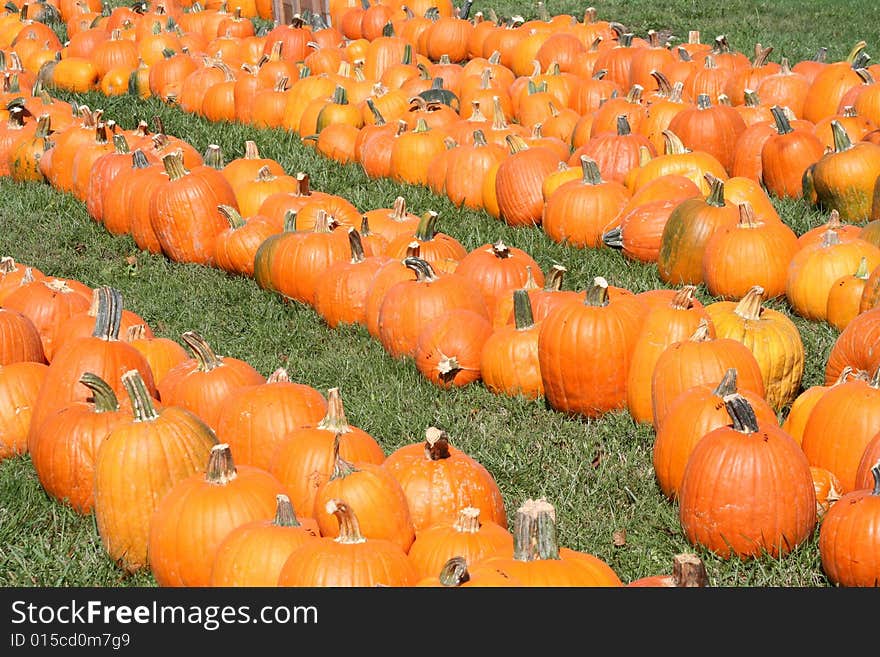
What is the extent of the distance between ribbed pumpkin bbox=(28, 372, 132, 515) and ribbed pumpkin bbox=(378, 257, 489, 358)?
153 centimetres

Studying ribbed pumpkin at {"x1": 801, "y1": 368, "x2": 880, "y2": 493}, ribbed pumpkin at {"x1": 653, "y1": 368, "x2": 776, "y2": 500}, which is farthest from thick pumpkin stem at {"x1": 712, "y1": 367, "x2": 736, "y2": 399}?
ribbed pumpkin at {"x1": 801, "y1": 368, "x2": 880, "y2": 493}

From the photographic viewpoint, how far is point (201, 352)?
15.1 feet

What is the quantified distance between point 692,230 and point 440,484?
112 inches

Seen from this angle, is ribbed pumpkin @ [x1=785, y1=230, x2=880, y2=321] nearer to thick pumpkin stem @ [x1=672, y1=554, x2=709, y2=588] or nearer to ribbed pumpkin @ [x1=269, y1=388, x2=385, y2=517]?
ribbed pumpkin @ [x1=269, y1=388, x2=385, y2=517]

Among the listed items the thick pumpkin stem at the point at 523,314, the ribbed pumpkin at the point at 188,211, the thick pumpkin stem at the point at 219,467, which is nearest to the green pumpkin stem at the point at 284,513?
the thick pumpkin stem at the point at 219,467

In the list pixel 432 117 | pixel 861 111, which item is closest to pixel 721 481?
pixel 861 111

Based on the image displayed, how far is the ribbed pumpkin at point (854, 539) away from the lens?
3.46m

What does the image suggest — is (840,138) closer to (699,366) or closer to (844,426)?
(699,366)

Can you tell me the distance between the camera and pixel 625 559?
3852mm

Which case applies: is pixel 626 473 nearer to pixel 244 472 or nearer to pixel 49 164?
pixel 244 472

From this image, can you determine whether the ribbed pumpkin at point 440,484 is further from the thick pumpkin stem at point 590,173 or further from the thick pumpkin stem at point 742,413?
the thick pumpkin stem at point 590,173

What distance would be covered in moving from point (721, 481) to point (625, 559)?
1.35ft

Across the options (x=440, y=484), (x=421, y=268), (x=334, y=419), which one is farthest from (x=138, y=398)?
(x=421, y=268)

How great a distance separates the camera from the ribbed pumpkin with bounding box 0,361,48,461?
473 cm
